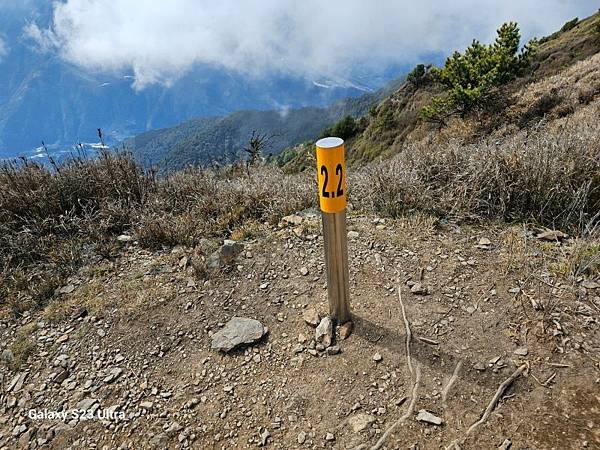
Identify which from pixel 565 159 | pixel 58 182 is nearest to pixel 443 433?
pixel 565 159

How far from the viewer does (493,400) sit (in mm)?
2100

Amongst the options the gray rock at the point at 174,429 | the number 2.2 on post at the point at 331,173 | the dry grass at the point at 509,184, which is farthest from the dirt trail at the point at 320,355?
the number 2.2 on post at the point at 331,173

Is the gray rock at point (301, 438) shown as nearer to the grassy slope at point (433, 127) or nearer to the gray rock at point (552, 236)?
the gray rock at point (552, 236)

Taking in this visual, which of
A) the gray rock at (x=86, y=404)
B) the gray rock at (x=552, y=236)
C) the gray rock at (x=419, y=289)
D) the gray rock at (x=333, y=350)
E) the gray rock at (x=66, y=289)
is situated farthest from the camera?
the gray rock at (x=66, y=289)

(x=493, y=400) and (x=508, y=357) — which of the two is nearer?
(x=493, y=400)

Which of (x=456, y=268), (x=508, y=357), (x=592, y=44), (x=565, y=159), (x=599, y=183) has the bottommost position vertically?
→ (x=508, y=357)

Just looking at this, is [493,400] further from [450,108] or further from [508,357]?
[450,108]

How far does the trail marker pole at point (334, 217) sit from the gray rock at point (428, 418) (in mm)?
800

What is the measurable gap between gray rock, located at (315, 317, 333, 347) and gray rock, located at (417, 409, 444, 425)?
2.40 ft

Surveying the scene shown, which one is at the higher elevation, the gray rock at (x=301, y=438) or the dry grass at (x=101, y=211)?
the dry grass at (x=101, y=211)

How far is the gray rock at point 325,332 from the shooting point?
260 cm

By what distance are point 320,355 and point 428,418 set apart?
77cm

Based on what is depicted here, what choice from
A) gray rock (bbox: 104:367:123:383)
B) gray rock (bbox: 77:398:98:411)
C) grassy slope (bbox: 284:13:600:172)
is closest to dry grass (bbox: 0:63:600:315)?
gray rock (bbox: 104:367:123:383)

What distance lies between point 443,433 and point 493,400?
1.18 feet
